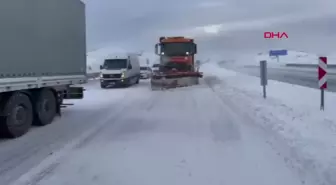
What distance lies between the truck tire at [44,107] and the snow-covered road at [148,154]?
0.36 meters

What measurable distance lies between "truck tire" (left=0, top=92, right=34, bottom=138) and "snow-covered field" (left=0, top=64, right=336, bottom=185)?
4.94 ft

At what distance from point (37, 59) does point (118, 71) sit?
1861 centimetres

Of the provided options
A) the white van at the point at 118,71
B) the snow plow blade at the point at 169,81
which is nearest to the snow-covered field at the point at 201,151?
the snow plow blade at the point at 169,81

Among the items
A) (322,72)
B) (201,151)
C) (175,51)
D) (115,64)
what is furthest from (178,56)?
(201,151)

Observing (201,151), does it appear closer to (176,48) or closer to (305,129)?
(305,129)

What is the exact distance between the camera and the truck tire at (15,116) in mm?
8594

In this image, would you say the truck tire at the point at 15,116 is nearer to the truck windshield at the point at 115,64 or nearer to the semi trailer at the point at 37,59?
the semi trailer at the point at 37,59

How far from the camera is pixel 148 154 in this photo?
695cm

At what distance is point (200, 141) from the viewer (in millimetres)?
8023

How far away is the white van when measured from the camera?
28203 mm

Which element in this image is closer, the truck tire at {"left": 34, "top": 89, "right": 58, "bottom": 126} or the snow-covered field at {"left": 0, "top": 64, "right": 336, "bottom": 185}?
the snow-covered field at {"left": 0, "top": 64, "right": 336, "bottom": 185}

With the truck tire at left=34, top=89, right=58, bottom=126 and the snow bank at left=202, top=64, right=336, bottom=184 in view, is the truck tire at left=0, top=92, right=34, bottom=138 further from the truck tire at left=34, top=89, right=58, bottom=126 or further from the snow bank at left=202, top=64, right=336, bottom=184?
the snow bank at left=202, top=64, right=336, bottom=184

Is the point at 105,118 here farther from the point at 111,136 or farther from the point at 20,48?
the point at 20,48

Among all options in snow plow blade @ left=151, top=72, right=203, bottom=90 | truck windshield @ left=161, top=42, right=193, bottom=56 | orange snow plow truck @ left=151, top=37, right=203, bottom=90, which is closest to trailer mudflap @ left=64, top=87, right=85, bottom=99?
snow plow blade @ left=151, top=72, right=203, bottom=90
